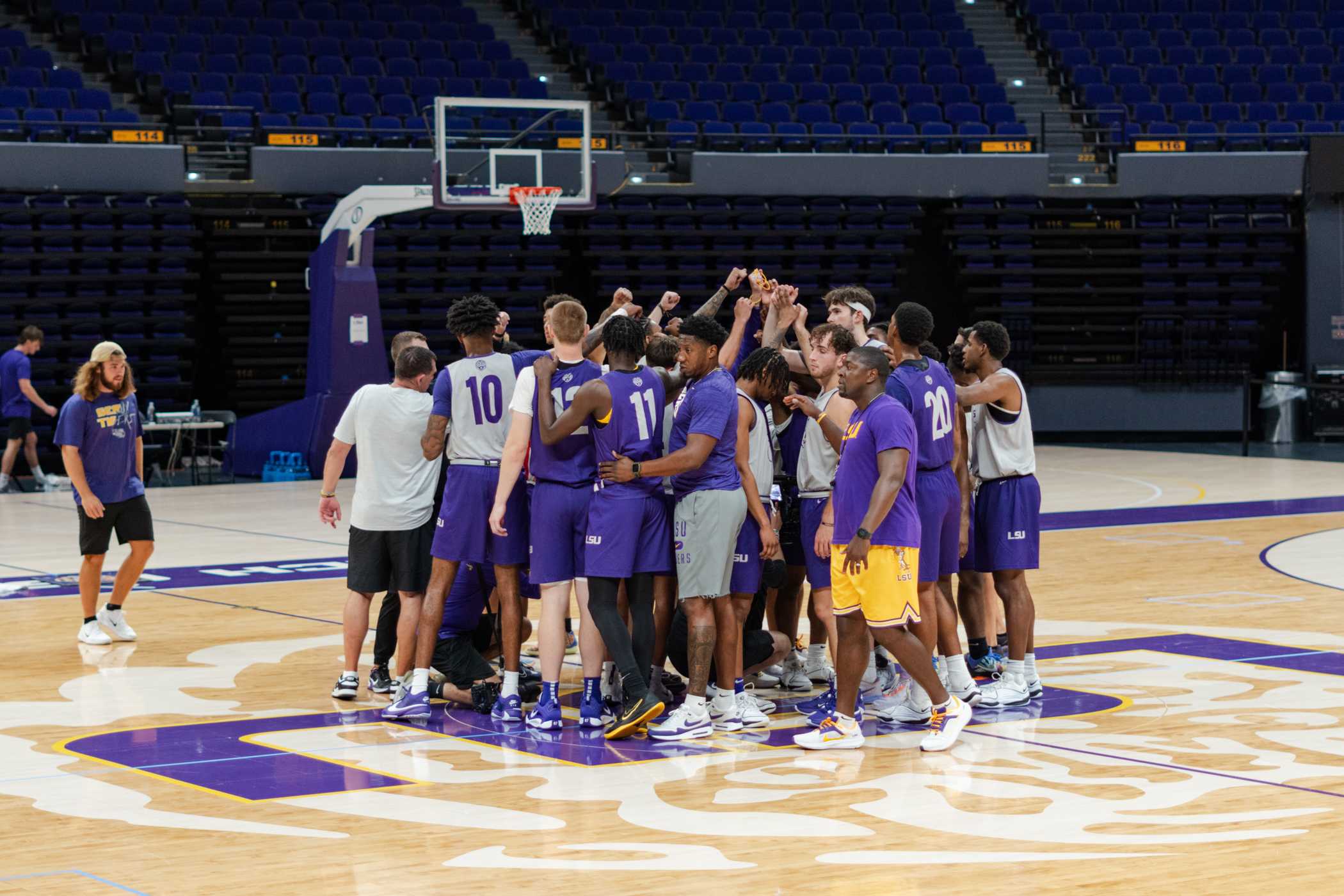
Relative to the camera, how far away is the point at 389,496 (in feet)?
26.2

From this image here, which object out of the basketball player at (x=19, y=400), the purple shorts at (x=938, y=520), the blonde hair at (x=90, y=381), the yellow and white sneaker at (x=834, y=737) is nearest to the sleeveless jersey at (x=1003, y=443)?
the purple shorts at (x=938, y=520)

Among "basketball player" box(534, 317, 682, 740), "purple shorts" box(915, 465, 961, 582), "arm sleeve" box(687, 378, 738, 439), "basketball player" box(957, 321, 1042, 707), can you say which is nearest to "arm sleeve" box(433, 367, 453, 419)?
"basketball player" box(534, 317, 682, 740)

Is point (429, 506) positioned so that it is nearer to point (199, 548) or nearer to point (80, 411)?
point (80, 411)

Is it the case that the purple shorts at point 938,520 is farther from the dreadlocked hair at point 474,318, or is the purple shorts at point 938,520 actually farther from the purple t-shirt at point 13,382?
the purple t-shirt at point 13,382

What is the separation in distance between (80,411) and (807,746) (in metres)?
4.88

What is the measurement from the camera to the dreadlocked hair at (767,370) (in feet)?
24.6

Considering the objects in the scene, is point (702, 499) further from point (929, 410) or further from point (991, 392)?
point (991, 392)

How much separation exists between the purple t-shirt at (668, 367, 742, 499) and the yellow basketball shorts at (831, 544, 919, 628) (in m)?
0.66

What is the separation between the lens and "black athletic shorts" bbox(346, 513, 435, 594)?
7938mm

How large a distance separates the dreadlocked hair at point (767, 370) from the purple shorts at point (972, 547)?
1.26 m

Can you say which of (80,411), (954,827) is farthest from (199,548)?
(954,827)

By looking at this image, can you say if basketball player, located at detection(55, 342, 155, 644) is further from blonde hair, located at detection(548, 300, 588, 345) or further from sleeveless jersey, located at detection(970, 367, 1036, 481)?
sleeveless jersey, located at detection(970, 367, 1036, 481)

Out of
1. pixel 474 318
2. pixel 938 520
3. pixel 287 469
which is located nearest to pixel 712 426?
pixel 938 520

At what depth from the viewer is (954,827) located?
5594 mm
